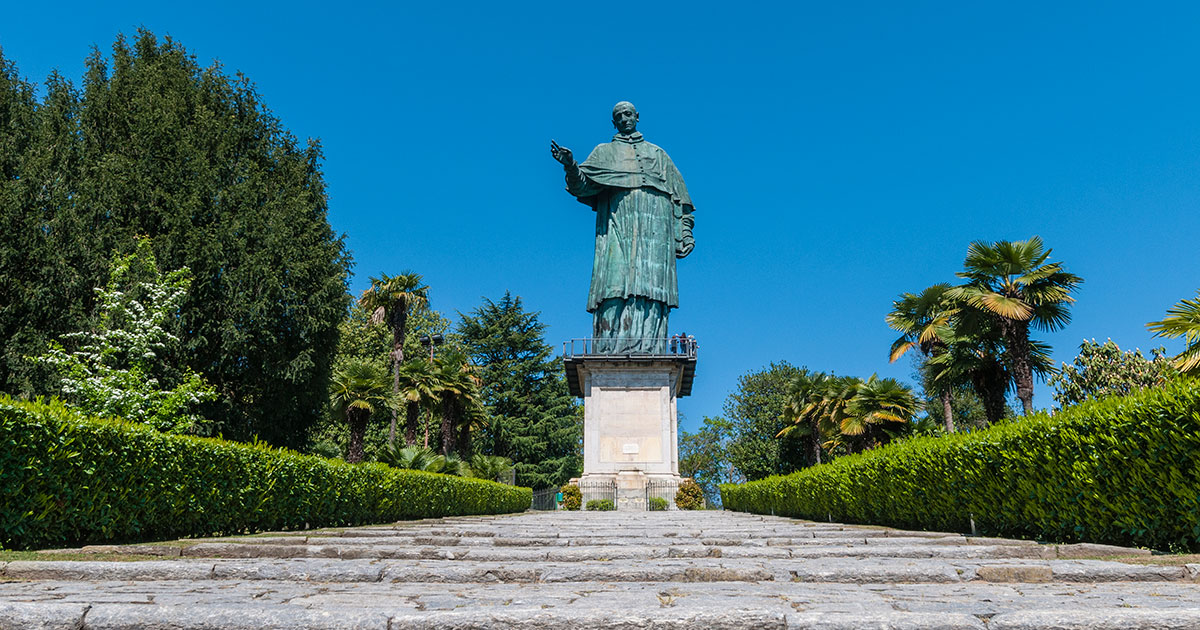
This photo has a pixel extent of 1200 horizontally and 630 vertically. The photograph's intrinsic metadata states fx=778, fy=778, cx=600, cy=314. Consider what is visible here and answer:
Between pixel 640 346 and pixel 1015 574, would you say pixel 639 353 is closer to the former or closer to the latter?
pixel 640 346

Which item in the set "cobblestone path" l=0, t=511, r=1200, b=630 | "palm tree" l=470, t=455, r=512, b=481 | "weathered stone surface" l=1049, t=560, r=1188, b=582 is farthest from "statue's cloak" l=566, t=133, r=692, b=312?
"weathered stone surface" l=1049, t=560, r=1188, b=582

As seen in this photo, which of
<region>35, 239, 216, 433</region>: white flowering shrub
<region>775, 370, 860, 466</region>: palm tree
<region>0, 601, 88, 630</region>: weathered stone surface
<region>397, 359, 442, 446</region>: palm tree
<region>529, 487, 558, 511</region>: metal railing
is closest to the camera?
<region>0, 601, 88, 630</region>: weathered stone surface

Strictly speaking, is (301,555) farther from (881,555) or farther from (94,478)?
(881,555)

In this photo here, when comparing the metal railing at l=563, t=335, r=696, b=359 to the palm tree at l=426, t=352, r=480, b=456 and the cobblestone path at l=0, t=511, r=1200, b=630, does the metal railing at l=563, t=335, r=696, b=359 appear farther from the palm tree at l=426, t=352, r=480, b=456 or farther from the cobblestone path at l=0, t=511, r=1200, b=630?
the cobblestone path at l=0, t=511, r=1200, b=630

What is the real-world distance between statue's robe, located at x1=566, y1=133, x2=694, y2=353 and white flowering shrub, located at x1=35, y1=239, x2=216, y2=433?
16.3 meters

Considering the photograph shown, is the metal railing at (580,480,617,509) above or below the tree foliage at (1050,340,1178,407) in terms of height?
below

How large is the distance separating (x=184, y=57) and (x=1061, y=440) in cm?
2650

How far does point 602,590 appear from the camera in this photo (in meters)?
4.59

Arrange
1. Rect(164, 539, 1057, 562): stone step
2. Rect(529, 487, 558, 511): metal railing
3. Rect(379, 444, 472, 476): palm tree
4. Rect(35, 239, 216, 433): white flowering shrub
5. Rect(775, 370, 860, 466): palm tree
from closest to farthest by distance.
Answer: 1. Rect(164, 539, 1057, 562): stone step
2. Rect(35, 239, 216, 433): white flowering shrub
3. Rect(379, 444, 472, 476): palm tree
4. Rect(775, 370, 860, 466): palm tree
5. Rect(529, 487, 558, 511): metal railing

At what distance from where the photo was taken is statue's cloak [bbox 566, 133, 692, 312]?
32.3 metres

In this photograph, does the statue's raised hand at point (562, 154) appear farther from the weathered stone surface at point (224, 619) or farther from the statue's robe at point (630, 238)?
the weathered stone surface at point (224, 619)

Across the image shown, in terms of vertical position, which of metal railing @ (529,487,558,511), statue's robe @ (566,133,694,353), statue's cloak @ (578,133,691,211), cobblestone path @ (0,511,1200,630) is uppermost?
statue's cloak @ (578,133,691,211)

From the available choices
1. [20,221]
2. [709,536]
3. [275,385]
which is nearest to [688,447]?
[275,385]

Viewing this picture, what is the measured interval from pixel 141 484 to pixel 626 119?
92.9 ft
